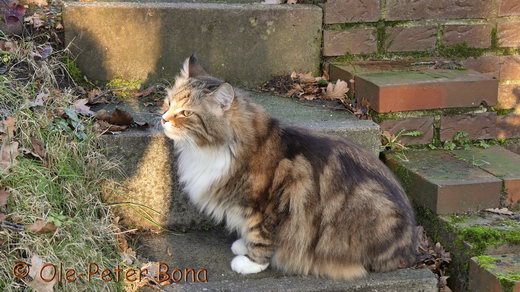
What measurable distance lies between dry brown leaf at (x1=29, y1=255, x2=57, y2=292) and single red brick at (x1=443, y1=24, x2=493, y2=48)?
289cm

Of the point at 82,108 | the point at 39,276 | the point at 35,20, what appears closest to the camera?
the point at 39,276

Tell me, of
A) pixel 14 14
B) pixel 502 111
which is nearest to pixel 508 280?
pixel 502 111

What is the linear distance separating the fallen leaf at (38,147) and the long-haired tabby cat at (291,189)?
0.65 metres

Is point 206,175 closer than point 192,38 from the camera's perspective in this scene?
Yes

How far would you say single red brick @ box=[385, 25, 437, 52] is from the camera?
394cm

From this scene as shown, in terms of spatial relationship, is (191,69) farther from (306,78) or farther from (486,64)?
(486,64)

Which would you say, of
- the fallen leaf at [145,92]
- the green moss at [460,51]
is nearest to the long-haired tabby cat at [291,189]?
the fallen leaf at [145,92]

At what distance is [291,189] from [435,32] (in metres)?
1.91

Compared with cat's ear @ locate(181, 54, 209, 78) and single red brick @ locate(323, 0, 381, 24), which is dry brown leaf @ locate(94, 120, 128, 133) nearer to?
cat's ear @ locate(181, 54, 209, 78)

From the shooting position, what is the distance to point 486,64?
13.1ft

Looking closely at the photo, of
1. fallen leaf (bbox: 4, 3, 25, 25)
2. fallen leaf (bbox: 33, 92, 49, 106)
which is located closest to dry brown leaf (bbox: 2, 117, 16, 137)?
fallen leaf (bbox: 33, 92, 49, 106)

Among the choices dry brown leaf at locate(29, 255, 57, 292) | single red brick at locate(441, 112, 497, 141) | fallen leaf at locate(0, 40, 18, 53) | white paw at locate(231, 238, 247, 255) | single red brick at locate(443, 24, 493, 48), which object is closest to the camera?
dry brown leaf at locate(29, 255, 57, 292)

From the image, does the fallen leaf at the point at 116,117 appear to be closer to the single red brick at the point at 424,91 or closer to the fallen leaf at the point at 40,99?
the fallen leaf at the point at 40,99

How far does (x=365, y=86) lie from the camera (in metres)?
3.59
